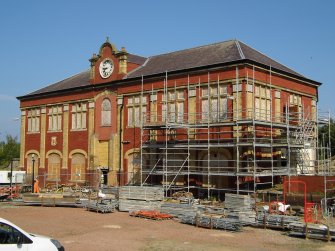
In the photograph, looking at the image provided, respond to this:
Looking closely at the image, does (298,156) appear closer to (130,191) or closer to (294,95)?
(294,95)

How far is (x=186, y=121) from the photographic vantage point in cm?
3288

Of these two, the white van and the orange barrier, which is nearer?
the white van

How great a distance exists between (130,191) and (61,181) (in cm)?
1712

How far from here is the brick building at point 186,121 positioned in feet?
97.1

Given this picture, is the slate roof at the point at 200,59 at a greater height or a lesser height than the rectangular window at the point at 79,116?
greater

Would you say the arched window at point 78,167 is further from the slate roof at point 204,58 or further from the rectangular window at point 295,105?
the rectangular window at point 295,105

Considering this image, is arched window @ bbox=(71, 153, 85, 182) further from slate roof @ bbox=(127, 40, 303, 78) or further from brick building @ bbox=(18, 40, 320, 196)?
slate roof @ bbox=(127, 40, 303, 78)

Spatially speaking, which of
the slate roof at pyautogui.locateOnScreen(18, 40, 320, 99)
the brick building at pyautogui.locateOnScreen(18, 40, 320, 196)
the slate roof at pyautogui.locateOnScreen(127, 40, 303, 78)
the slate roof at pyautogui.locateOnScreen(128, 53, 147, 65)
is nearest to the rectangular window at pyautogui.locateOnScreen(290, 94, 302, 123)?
the brick building at pyautogui.locateOnScreen(18, 40, 320, 196)

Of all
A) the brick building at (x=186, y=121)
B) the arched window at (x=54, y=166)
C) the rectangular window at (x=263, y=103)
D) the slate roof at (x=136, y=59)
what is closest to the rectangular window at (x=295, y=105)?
the brick building at (x=186, y=121)

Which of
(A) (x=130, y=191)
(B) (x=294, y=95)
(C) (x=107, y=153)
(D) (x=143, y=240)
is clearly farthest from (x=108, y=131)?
(D) (x=143, y=240)

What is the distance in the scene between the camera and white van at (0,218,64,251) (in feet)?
35.9

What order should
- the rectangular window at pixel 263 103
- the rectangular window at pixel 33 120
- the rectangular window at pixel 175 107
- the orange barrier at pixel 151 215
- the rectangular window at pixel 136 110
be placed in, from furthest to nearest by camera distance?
1. the rectangular window at pixel 33 120
2. the rectangular window at pixel 136 110
3. the rectangular window at pixel 175 107
4. the rectangular window at pixel 263 103
5. the orange barrier at pixel 151 215

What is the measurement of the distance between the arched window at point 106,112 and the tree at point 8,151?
42.4 meters

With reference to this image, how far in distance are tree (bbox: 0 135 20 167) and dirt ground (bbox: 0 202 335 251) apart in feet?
185
